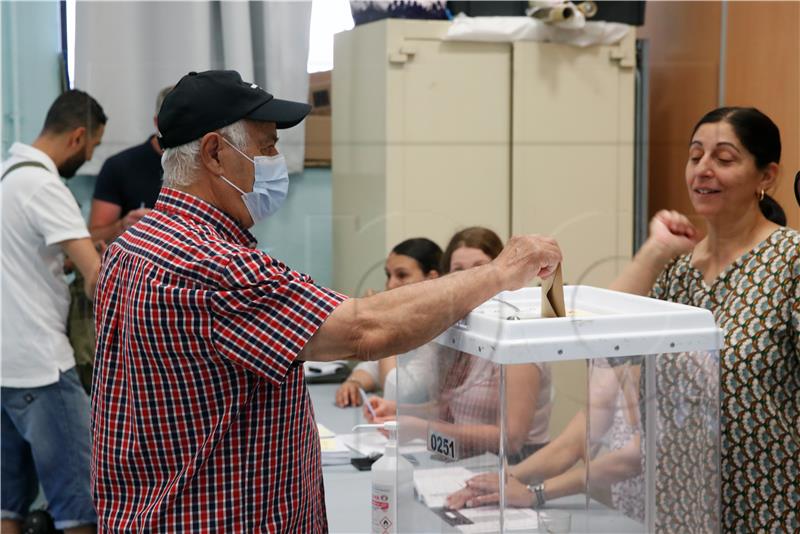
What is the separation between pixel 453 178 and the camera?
8.46ft

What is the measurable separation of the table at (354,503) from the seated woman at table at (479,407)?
112 millimetres

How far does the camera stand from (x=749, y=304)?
4.76 ft

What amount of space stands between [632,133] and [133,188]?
1332mm

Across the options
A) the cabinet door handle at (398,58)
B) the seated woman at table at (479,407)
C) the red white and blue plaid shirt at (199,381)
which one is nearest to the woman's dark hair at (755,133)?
the seated woman at table at (479,407)

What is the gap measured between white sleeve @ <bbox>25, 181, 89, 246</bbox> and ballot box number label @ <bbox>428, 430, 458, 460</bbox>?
1.36 metres

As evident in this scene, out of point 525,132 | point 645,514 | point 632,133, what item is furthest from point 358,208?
point 645,514

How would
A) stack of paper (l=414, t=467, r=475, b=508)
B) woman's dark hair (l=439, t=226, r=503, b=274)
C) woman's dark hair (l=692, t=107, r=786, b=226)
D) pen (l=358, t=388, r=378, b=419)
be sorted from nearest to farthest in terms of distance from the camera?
stack of paper (l=414, t=467, r=475, b=508)
woman's dark hair (l=692, t=107, r=786, b=226)
pen (l=358, t=388, r=378, b=419)
woman's dark hair (l=439, t=226, r=503, b=274)

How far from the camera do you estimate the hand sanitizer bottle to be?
1.44 m

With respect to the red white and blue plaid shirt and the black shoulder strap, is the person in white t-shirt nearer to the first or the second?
the black shoulder strap

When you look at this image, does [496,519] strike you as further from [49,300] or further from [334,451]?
[49,300]

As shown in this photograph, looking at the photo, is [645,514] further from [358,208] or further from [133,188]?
[133,188]

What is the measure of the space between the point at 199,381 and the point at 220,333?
9 centimetres

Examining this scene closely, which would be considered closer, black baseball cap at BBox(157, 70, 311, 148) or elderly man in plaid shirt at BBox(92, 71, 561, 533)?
elderly man in plaid shirt at BBox(92, 71, 561, 533)

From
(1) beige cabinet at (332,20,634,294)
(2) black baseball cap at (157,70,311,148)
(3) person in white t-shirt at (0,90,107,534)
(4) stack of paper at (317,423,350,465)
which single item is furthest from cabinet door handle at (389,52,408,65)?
(2) black baseball cap at (157,70,311,148)
